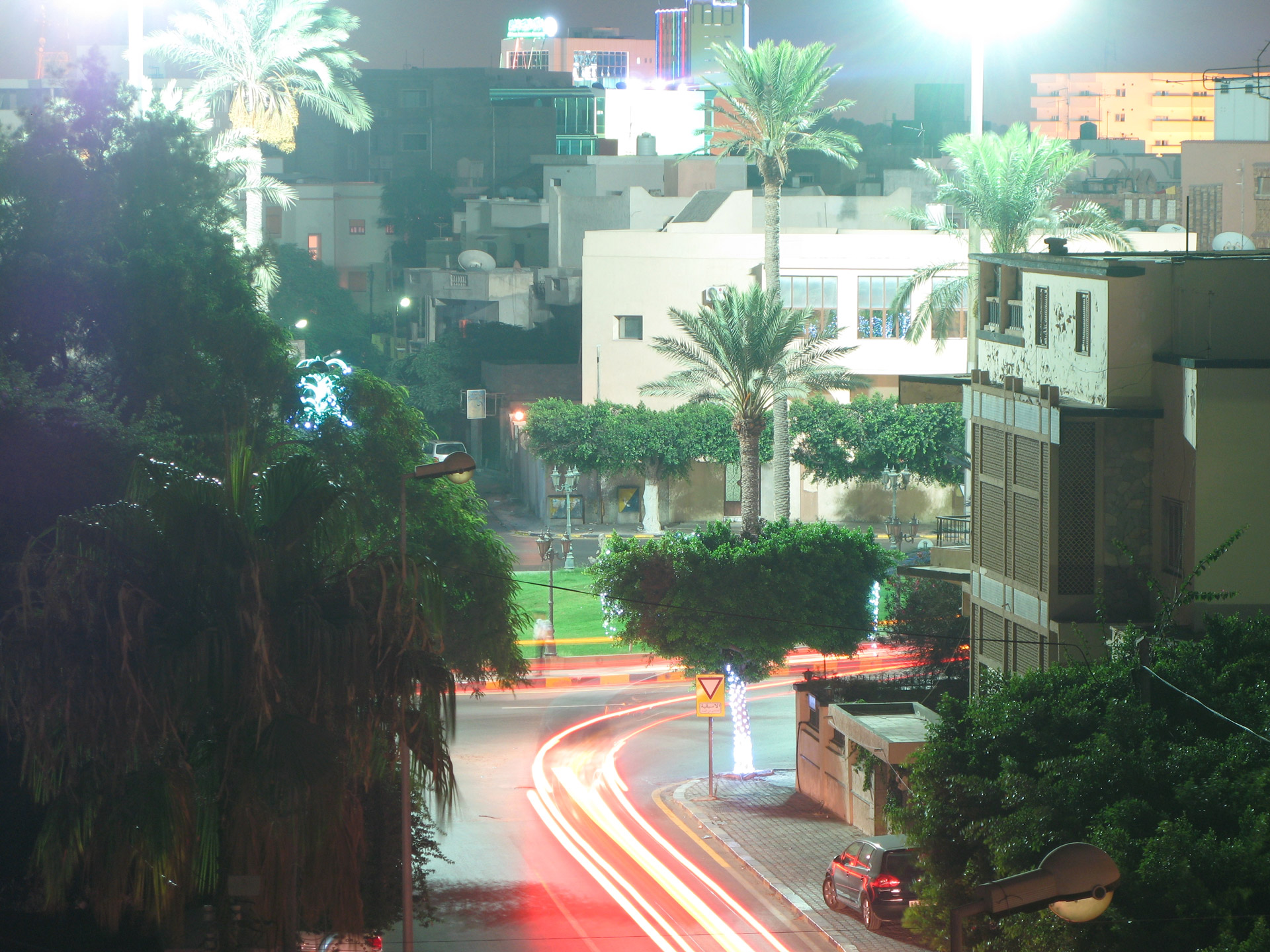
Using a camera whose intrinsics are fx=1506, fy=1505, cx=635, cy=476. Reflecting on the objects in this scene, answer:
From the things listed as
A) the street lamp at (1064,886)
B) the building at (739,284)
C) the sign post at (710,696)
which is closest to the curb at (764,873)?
the sign post at (710,696)

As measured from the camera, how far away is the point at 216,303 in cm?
2434

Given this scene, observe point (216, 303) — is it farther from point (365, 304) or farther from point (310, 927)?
point (365, 304)

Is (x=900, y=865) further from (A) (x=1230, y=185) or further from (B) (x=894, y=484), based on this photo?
(A) (x=1230, y=185)

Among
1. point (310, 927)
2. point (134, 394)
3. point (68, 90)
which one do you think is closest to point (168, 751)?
point (310, 927)

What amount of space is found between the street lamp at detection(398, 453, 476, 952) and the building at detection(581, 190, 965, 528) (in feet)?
142

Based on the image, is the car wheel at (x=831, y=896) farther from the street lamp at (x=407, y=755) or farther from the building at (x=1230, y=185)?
the building at (x=1230, y=185)

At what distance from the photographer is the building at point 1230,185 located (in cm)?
6650

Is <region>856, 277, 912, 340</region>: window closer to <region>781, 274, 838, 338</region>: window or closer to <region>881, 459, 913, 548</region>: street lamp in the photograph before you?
<region>781, 274, 838, 338</region>: window

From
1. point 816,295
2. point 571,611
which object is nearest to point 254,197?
point 571,611

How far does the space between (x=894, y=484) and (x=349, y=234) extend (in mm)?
67304

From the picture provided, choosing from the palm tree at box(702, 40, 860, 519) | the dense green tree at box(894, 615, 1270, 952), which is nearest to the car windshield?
the dense green tree at box(894, 615, 1270, 952)

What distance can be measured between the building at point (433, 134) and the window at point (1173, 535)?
115 m

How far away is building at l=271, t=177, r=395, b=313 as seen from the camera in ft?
366

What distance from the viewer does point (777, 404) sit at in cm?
4603
